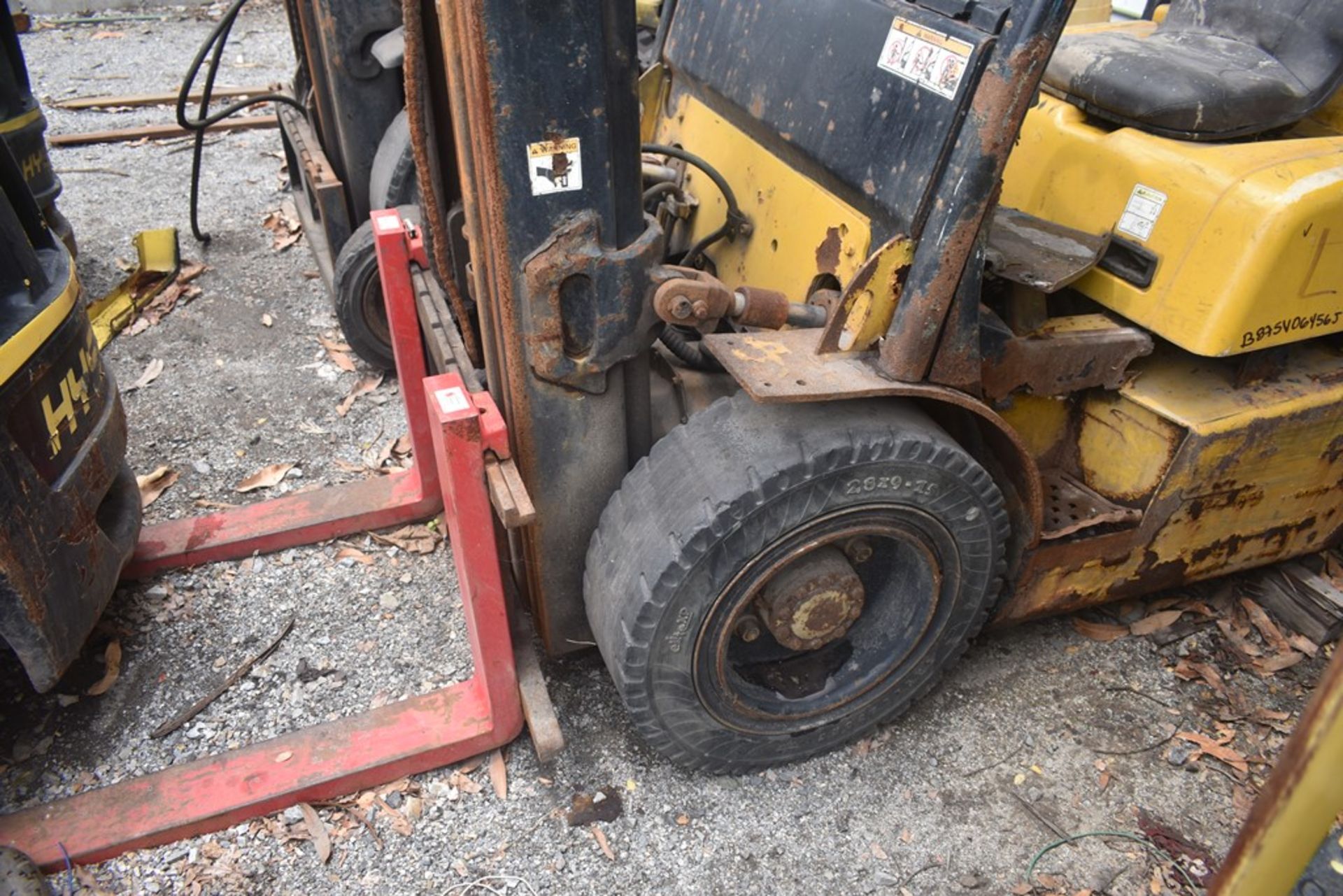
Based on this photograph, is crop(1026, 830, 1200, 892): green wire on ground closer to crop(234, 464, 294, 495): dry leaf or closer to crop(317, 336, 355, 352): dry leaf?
crop(234, 464, 294, 495): dry leaf

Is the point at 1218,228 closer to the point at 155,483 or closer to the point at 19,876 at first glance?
the point at 19,876

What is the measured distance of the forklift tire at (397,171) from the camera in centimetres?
421

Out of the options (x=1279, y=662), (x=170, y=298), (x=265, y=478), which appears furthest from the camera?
(x=170, y=298)

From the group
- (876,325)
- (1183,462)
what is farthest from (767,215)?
(1183,462)

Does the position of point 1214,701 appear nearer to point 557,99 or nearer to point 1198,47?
point 1198,47

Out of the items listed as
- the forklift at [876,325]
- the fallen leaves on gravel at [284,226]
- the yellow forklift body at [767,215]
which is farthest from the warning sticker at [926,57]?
the fallen leaves on gravel at [284,226]

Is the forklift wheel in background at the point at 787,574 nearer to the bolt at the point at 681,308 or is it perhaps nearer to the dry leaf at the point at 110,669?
the bolt at the point at 681,308

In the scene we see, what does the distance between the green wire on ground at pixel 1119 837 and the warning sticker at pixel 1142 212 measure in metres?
1.77

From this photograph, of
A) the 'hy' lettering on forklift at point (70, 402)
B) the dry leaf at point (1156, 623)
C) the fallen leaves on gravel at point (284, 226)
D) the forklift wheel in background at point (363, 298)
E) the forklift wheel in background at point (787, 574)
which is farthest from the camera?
the fallen leaves on gravel at point (284, 226)

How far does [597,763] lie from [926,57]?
2.20m

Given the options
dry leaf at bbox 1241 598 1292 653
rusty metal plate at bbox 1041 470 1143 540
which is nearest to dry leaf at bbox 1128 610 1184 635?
dry leaf at bbox 1241 598 1292 653

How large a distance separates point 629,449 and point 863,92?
117 cm

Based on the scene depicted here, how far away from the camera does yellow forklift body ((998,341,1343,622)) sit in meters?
2.80

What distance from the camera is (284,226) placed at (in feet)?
21.6
